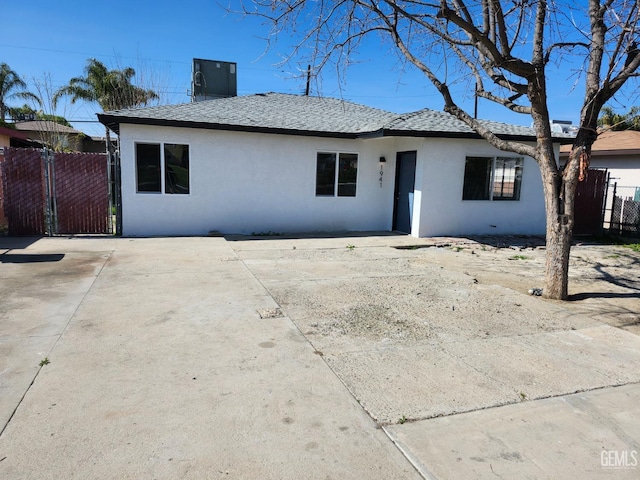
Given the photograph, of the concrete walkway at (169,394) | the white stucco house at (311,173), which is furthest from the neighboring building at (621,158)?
the concrete walkway at (169,394)

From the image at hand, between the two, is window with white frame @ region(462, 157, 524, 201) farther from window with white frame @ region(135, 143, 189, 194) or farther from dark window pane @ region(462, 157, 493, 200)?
window with white frame @ region(135, 143, 189, 194)

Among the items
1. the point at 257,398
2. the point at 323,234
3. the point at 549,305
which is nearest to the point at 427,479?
the point at 257,398

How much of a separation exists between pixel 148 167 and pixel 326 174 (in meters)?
4.89

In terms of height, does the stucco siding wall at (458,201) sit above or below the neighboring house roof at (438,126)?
below

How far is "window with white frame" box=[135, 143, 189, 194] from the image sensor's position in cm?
1105

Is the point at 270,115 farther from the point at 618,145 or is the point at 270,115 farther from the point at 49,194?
the point at 618,145

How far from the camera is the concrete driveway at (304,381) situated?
2.65 m

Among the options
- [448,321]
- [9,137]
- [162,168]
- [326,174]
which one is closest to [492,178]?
[326,174]

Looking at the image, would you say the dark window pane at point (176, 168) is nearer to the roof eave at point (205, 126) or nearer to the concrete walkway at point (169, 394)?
the roof eave at point (205, 126)

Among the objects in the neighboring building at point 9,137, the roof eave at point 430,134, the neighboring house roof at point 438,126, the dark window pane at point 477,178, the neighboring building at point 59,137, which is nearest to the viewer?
the roof eave at point 430,134

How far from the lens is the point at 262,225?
12391 mm

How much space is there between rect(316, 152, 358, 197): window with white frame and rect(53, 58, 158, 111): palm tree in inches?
486

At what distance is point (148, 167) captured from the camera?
11.1m

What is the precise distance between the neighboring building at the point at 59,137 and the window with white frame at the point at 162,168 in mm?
11235
